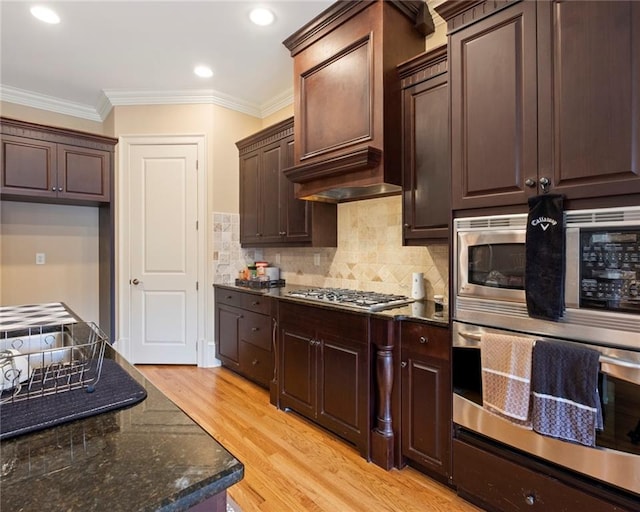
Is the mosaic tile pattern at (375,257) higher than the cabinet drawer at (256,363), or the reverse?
the mosaic tile pattern at (375,257)

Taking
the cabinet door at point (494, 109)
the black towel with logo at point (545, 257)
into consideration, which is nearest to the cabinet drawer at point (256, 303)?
the cabinet door at point (494, 109)

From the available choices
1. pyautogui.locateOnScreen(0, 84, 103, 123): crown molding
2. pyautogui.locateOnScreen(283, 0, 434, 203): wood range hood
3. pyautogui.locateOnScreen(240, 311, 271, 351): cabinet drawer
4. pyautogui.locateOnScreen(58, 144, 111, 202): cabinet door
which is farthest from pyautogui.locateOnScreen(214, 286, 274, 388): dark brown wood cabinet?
pyautogui.locateOnScreen(0, 84, 103, 123): crown molding

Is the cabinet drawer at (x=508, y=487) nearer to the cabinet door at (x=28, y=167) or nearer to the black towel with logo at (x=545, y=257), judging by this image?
the black towel with logo at (x=545, y=257)

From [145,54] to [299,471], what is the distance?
136 inches

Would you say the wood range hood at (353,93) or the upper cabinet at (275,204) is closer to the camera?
the wood range hood at (353,93)

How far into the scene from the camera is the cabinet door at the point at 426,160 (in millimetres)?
2086

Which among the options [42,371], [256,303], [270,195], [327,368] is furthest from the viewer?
[270,195]

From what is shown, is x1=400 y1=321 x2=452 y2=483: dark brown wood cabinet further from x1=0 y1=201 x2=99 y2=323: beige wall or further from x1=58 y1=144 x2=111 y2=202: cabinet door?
x1=0 y1=201 x2=99 y2=323: beige wall

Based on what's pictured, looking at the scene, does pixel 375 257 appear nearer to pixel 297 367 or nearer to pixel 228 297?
pixel 297 367

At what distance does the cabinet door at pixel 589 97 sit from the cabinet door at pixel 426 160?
632 mm

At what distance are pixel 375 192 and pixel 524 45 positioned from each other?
4.21 feet

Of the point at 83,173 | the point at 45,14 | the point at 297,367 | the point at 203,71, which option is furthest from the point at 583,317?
the point at 83,173

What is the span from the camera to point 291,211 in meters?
3.27

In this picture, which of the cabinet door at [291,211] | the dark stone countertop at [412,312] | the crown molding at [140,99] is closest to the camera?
the dark stone countertop at [412,312]
